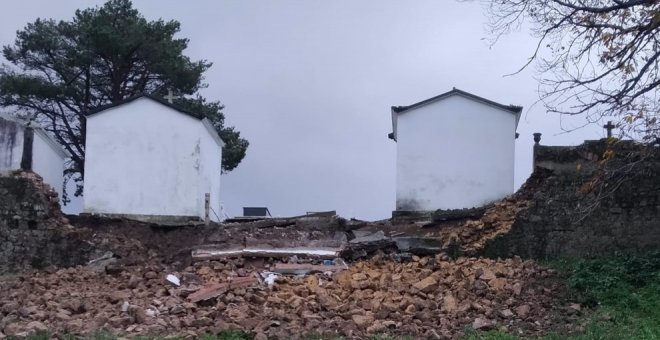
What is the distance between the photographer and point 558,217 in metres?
12.7

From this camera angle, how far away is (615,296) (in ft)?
32.3

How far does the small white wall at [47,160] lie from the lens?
19.1 m

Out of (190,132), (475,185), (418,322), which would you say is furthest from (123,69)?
(418,322)

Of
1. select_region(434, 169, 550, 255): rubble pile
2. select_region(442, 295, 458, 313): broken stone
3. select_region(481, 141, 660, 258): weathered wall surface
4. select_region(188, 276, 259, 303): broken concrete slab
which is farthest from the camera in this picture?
select_region(434, 169, 550, 255): rubble pile

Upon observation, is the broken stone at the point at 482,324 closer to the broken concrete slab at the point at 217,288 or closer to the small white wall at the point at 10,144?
the broken concrete slab at the point at 217,288

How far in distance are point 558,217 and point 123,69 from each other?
1605 centimetres

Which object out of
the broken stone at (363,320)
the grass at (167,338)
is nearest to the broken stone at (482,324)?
the broken stone at (363,320)

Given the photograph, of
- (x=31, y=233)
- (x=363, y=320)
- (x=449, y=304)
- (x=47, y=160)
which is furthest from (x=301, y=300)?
(x=47, y=160)

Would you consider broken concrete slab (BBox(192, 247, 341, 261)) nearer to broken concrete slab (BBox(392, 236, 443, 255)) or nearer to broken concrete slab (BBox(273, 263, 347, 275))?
broken concrete slab (BBox(273, 263, 347, 275))

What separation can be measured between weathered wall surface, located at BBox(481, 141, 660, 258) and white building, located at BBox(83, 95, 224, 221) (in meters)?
7.37

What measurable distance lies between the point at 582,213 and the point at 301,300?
4.74 meters

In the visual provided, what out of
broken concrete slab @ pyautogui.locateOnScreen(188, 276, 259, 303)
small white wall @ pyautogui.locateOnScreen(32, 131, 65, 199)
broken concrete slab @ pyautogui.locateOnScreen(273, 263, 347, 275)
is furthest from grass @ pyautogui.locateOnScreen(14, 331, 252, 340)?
small white wall @ pyautogui.locateOnScreen(32, 131, 65, 199)

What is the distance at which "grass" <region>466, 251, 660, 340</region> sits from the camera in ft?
27.8

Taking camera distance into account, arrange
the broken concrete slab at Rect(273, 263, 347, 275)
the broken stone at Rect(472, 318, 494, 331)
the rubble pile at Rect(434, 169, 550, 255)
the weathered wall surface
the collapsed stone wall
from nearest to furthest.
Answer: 1. the broken stone at Rect(472, 318, 494, 331)
2. the broken concrete slab at Rect(273, 263, 347, 275)
3. the weathered wall surface
4. the rubble pile at Rect(434, 169, 550, 255)
5. the collapsed stone wall
